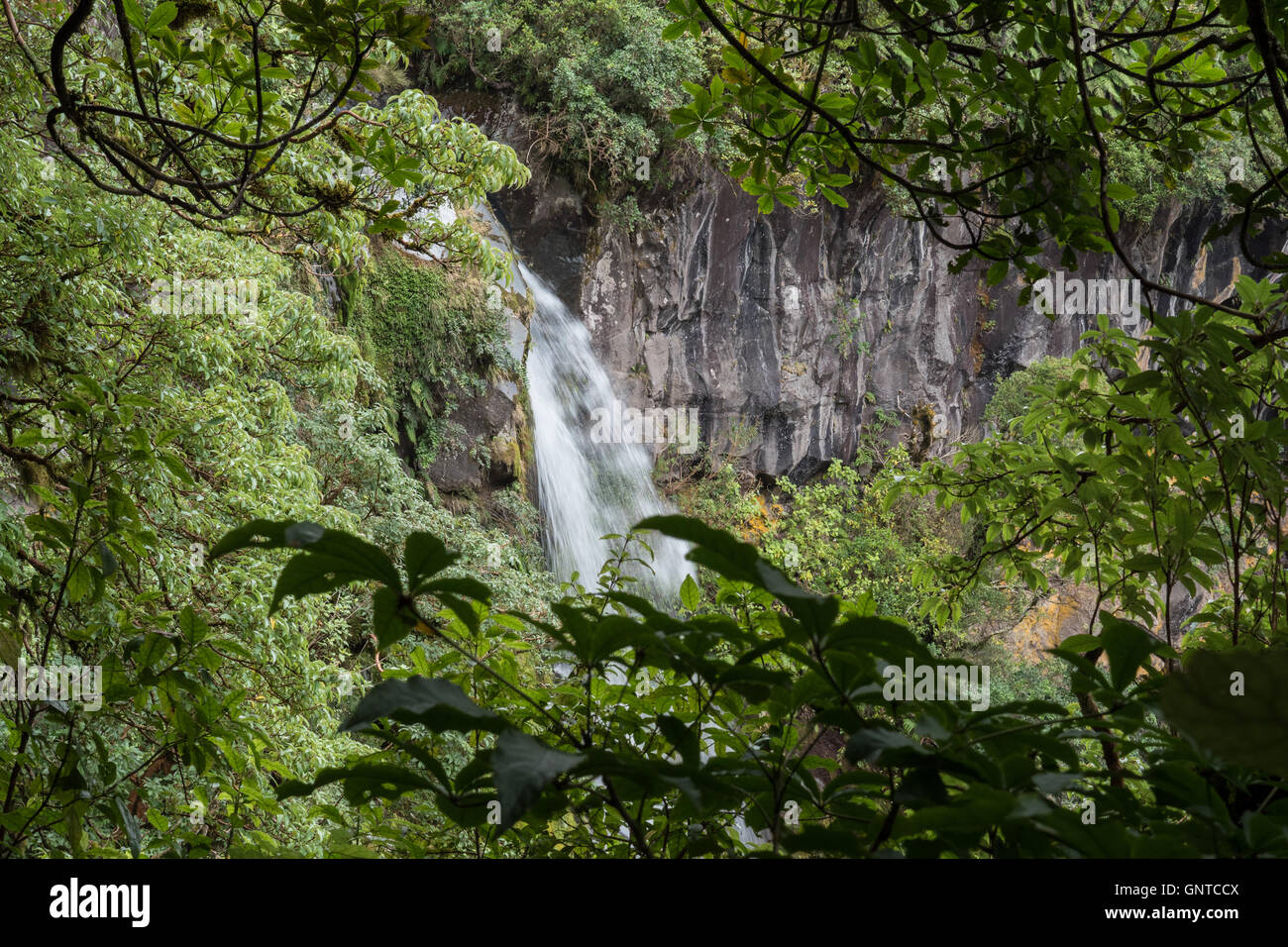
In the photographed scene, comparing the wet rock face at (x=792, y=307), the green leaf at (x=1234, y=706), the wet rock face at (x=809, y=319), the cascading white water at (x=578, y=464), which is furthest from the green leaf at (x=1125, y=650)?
the wet rock face at (x=809, y=319)

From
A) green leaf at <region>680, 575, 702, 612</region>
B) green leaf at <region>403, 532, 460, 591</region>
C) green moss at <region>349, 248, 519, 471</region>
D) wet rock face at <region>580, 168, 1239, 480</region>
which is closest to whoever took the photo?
green leaf at <region>403, 532, 460, 591</region>

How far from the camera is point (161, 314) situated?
2605mm

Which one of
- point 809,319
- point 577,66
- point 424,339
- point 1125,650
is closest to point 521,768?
point 1125,650

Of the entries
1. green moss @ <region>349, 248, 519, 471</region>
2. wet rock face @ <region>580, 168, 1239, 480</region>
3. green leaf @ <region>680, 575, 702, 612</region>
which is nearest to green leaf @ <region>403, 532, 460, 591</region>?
green leaf @ <region>680, 575, 702, 612</region>

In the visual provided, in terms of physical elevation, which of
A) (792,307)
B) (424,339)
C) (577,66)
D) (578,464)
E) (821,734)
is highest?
(577,66)

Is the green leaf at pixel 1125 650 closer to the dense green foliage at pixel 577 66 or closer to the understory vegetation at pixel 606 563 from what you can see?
the understory vegetation at pixel 606 563

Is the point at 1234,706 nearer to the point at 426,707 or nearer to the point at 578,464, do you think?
the point at 426,707

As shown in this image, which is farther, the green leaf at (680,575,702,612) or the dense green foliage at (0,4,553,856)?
the dense green foliage at (0,4,553,856)

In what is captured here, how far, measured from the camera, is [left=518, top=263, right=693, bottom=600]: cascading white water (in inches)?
277

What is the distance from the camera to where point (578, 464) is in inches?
297

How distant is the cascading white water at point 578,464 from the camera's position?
23.1 ft

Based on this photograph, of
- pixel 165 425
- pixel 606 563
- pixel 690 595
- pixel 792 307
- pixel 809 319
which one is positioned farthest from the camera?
pixel 809 319

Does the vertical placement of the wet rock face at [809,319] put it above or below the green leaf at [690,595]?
above

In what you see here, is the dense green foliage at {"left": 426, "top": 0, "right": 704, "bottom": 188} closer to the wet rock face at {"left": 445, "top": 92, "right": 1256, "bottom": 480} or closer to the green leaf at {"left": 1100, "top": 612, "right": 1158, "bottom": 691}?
the wet rock face at {"left": 445, "top": 92, "right": 1256, "bottom": 480}
